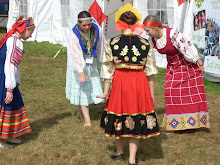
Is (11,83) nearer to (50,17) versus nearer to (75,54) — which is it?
(75,54)

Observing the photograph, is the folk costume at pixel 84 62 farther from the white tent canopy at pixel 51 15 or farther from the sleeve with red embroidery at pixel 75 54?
the white tent canopy at pixel 51 15

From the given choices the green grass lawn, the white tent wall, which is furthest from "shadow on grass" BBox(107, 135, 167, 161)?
the white tent wall

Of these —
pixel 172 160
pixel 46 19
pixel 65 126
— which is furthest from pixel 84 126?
pixel 46 19

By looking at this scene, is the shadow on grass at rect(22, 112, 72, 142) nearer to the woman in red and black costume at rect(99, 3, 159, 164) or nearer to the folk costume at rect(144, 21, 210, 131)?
the woman in red and black costume at rect(99, 3, 159, 164)

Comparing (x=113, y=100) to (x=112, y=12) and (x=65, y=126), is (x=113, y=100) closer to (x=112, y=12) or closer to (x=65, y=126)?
(x=65, y=126)

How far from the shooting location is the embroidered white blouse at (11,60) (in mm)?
3683

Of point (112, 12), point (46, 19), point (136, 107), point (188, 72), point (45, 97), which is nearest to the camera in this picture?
point (136, 107)

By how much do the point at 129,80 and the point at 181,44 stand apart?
4.12 feet

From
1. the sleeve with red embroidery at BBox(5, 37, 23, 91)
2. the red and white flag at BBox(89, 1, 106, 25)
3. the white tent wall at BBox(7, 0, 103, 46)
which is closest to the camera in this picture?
the sleeve with red embroidery at BBox(5, 37, 23, 91)

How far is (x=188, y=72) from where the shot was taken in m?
4.62

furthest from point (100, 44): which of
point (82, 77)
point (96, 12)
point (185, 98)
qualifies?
point (96, 12)

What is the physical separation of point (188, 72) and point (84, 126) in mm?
1771

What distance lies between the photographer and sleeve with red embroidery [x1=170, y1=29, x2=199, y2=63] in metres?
4.26

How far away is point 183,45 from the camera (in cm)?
427
